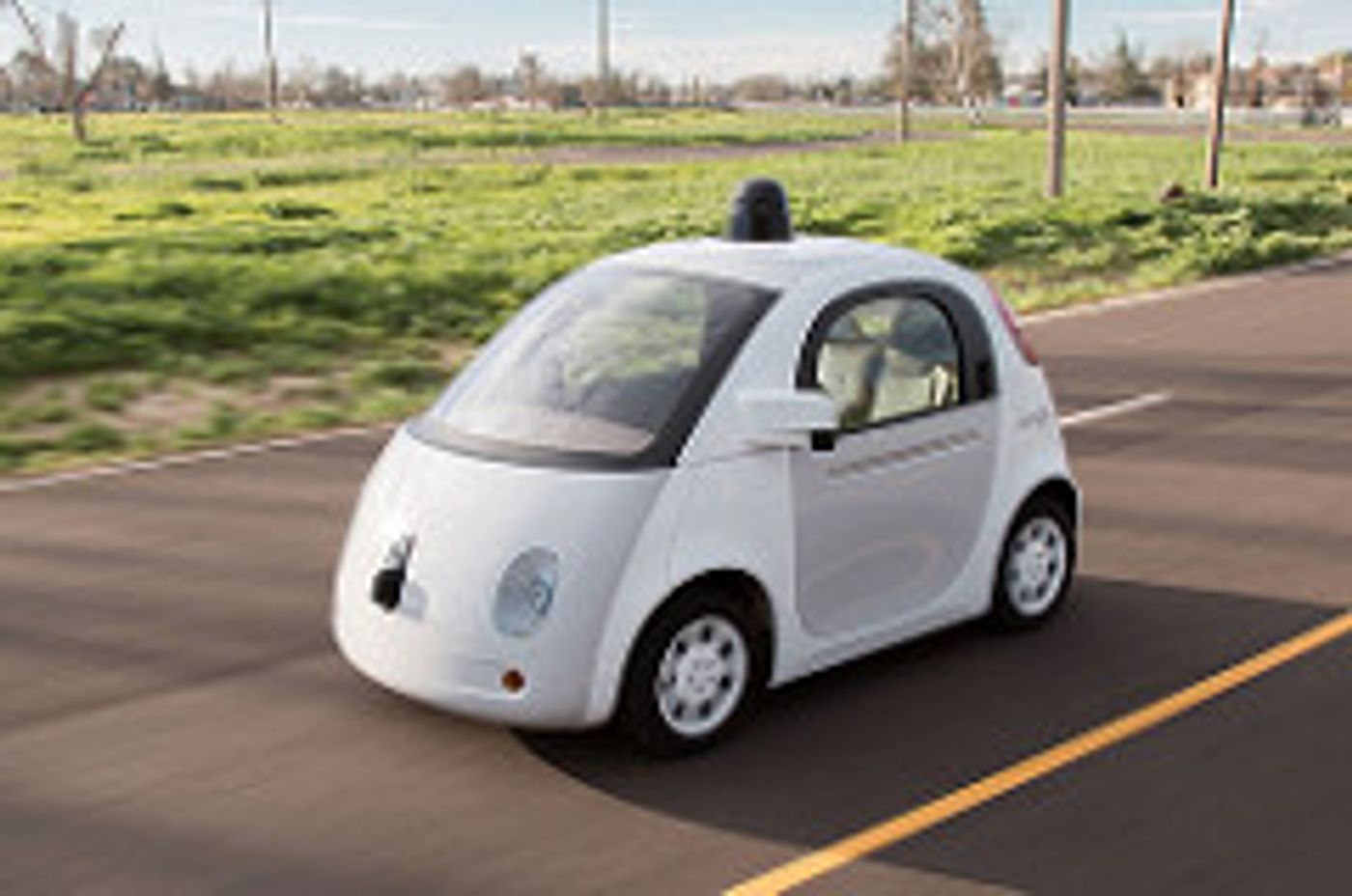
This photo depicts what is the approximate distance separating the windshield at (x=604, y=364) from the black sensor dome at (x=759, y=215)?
17.7 inches

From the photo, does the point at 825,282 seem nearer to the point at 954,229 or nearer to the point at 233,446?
the point at 233,446

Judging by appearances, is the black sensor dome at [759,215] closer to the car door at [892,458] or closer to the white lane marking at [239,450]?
the car door at [892,458]

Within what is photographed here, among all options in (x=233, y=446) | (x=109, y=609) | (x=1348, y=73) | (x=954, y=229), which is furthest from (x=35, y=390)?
(x=1348, y=73)

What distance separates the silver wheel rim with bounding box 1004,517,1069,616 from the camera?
624cm

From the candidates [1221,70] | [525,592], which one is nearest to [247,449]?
[525,592]

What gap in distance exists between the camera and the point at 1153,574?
7.23 meters

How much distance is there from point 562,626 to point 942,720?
5.04 feet

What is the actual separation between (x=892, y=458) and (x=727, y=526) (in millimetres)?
834

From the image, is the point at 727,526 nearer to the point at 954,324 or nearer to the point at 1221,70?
the point at 954,324

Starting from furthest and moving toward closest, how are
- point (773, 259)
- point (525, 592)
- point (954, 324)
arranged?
point (954, 324) < point (773, 259) < point (525, 592)

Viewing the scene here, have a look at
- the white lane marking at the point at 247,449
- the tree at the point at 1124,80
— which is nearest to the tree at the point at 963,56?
the tree at the point at 1124,80

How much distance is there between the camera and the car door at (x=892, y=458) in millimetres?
5379

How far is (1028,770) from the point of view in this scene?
5070 mm

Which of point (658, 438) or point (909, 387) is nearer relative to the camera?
point (658, 438)
